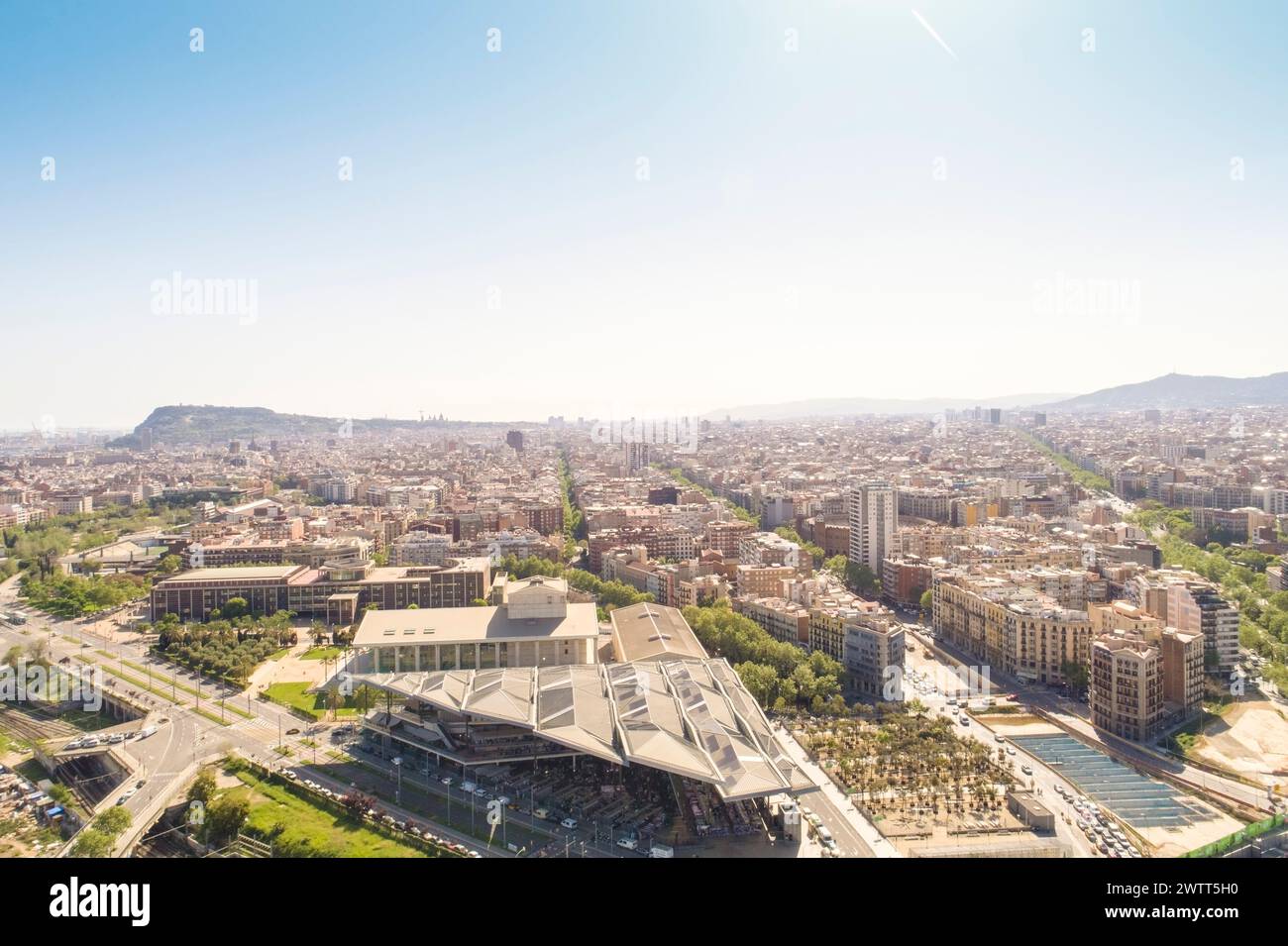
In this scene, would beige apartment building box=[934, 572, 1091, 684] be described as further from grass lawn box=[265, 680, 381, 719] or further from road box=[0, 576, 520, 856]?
grass lawn box=[265, 680, 381, 719]

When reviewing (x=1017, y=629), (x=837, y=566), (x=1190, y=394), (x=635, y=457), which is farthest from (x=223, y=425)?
(x=1190, y=394)

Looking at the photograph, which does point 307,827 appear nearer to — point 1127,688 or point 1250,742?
point 1127,688

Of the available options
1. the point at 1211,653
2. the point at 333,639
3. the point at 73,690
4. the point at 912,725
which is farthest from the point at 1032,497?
the point at 73,690

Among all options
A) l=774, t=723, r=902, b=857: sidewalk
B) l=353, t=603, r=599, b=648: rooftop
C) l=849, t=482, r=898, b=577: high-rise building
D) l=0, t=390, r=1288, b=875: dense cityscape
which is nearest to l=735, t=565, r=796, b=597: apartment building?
l=0, t=390, r=1288, b=875: dense cityscape

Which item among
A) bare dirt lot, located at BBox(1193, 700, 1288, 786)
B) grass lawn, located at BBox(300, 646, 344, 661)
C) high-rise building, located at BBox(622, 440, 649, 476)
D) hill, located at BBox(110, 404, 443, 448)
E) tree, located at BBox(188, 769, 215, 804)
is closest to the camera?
tree, located at BBox(188, 769, 215, 804)

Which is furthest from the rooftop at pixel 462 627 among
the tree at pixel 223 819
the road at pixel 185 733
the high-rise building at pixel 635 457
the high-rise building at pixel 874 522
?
the high-rise building at pixel 635 457
